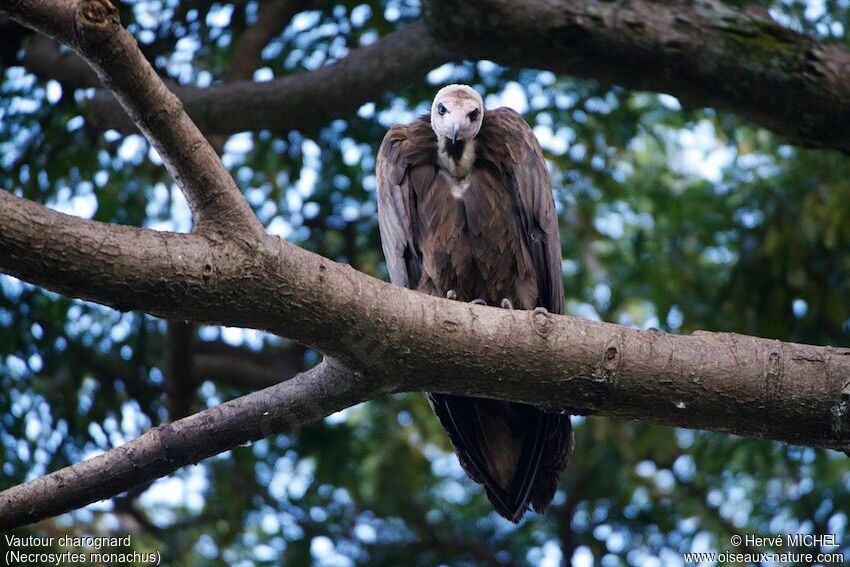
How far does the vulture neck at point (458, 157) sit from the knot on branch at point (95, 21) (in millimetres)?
2443

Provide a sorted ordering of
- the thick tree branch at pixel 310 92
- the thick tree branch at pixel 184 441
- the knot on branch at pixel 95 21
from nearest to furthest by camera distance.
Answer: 1. the knot on branch at pixel 95 21
2. the thick tree branch at pixel 184 441
3. the thick tree branch at pixel 310 92

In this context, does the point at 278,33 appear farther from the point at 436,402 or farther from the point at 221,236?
the point at 221,236

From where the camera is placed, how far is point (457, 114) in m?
5.07

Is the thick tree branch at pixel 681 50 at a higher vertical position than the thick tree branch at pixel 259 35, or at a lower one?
higher

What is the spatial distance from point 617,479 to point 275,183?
368 centimetres

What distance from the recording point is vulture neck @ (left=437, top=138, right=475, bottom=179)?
5.16 metres

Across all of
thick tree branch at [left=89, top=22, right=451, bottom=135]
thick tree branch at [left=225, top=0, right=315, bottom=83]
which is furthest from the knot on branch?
thick tree branch at [left=225, top=0, right=315, bottom=83]

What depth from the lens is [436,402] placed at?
4.72 m

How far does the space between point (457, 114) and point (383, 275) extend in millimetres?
3390

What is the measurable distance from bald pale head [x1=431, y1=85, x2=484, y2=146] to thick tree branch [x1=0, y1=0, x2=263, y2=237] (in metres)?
2.01

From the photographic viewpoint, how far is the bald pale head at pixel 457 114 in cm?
505

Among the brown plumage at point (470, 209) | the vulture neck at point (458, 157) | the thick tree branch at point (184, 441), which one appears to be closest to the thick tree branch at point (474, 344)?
the thick tree branch at point (184, 441)

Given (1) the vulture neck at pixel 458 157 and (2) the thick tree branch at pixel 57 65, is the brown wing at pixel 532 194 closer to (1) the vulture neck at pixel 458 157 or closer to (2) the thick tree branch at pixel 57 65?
(1) the vulture neck at pixel 458 157

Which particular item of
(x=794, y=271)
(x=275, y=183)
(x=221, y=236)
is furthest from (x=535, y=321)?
(x=275, y=183)
